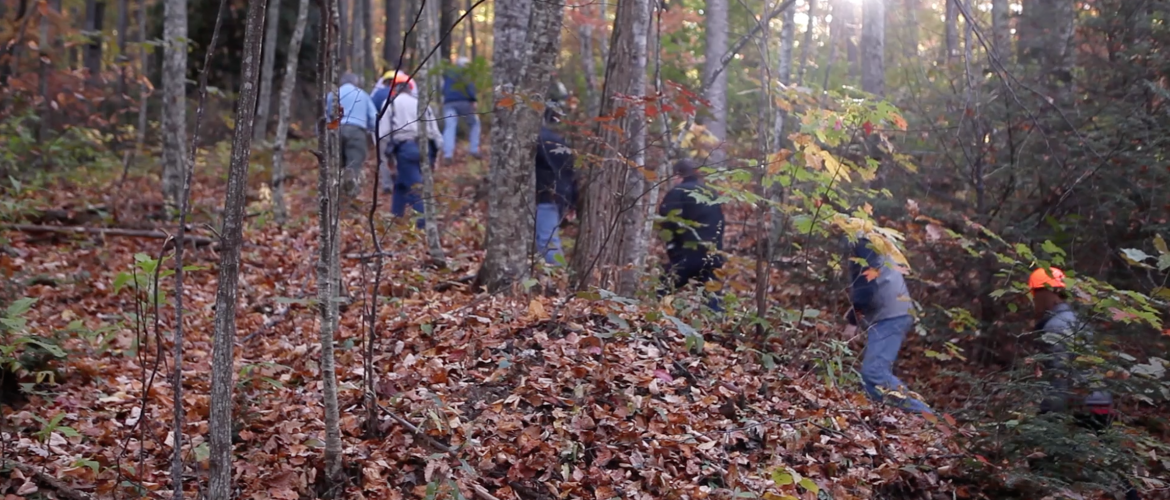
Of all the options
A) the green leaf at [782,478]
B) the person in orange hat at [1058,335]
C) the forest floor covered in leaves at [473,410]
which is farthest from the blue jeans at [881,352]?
the green leaf at [782,478]

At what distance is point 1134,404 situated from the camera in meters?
6.86

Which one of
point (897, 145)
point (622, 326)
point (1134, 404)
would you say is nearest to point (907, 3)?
point (897, 145)

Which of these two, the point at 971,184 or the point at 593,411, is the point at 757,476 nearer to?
the point at 593,411

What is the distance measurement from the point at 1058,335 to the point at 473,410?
395 cm

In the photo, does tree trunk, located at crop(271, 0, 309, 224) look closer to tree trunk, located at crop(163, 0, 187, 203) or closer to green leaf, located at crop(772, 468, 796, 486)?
tree trunk, located at crop(163, 0, 187, 203)

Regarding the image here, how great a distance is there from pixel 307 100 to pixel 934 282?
1588 cm

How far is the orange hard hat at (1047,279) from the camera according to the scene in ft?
20.6

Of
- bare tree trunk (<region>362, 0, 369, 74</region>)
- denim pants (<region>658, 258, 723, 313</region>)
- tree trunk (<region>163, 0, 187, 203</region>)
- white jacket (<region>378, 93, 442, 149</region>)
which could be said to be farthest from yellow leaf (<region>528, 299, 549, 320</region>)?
bare tree trunk (<region>362, 0, 369, 74</region>)

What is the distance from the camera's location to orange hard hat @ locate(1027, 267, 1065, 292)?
627 cm

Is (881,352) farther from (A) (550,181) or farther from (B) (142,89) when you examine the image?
(B) (142,89)

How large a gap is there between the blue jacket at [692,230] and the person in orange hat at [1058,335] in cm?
282

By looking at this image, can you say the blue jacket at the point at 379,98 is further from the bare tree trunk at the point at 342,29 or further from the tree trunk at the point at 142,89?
the tree trunk at the point at 142,89

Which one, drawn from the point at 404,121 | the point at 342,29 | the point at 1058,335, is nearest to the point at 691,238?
the point at 1058,335

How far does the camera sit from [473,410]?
16.9 ft
